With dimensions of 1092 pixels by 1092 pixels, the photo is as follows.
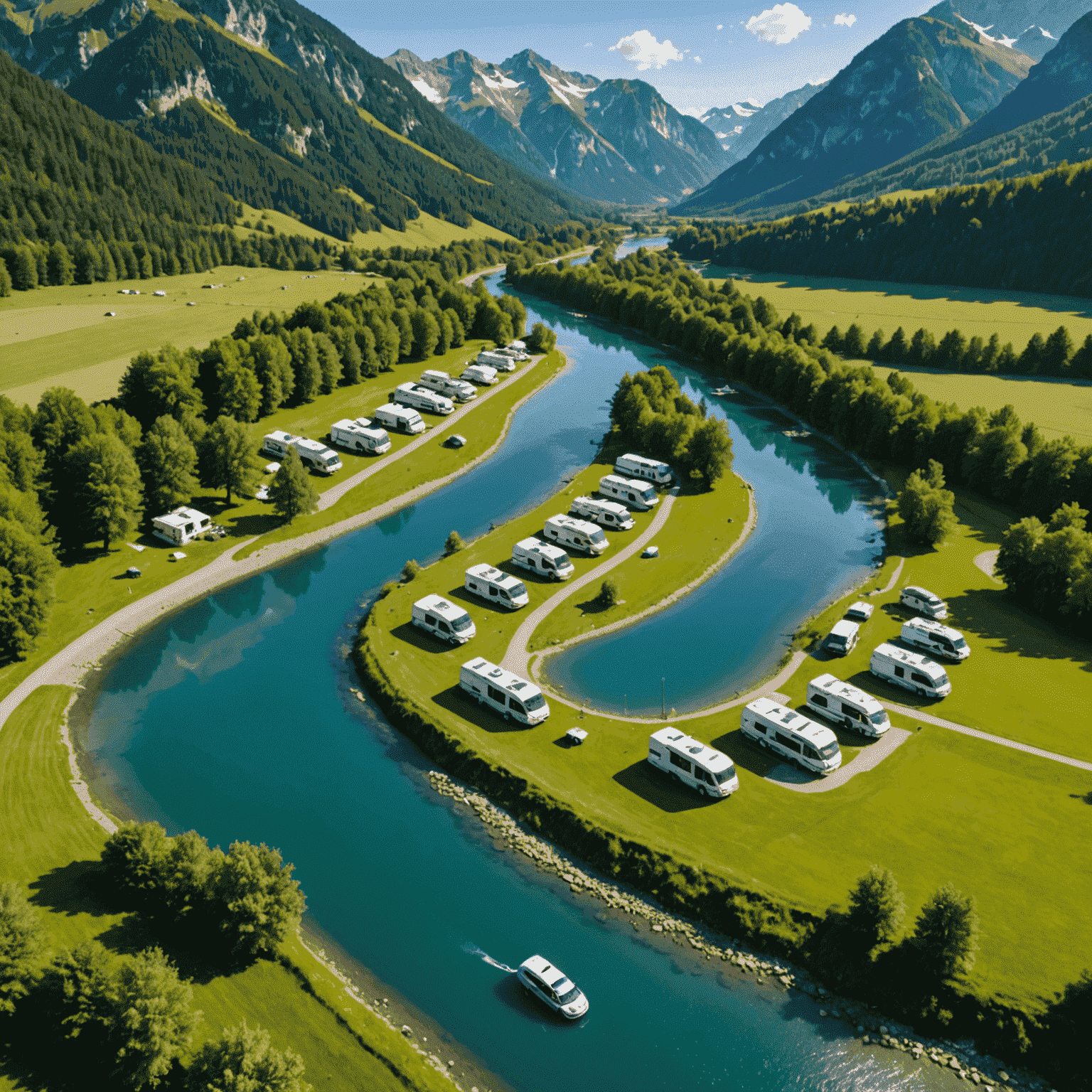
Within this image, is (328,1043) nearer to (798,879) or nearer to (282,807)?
(282,807)

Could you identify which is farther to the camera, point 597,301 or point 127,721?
point 597,301

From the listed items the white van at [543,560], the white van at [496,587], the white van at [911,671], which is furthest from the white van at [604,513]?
the white van at [911,671]

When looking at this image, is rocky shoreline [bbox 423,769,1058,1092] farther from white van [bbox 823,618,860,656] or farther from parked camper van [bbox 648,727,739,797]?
white van [bbox 823,618,860,656]

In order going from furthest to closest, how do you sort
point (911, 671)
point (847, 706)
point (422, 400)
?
1. point (422, 400)
2. point (911, 671)
3. point (847, 706)

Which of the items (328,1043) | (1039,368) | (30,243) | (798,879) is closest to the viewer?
(328,1043)

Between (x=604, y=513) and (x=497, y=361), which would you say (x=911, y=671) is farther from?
(x=497, y=361)

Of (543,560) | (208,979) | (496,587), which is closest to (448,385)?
(543,560)

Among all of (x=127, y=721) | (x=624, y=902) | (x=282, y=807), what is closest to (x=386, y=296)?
(x=127, y=721)
